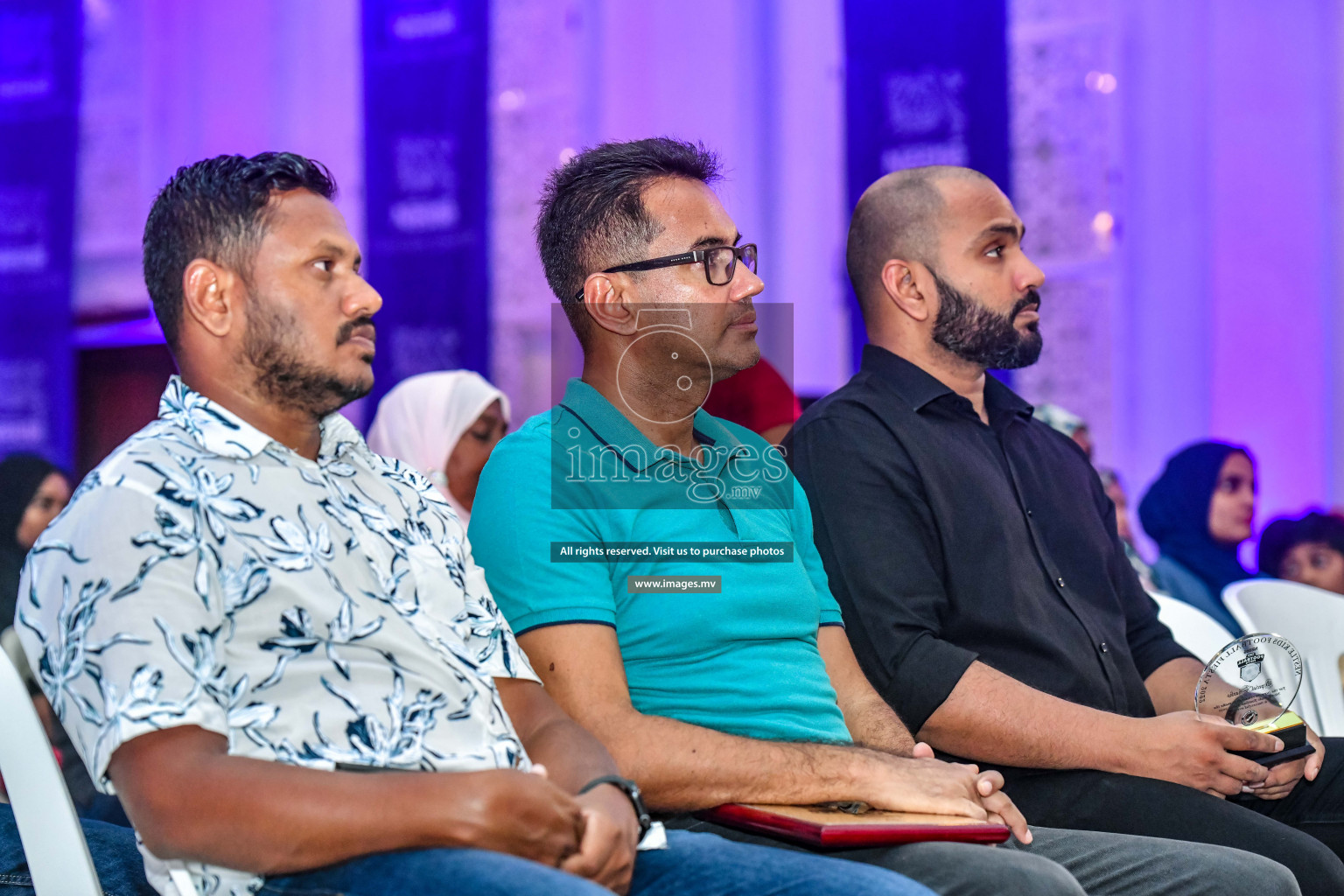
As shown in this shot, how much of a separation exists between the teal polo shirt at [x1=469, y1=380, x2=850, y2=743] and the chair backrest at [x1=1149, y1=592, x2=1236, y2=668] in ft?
3.79

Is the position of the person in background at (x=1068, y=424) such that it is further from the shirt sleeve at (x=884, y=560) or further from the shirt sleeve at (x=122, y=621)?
the shirt sleeve at (x=122, y=621)

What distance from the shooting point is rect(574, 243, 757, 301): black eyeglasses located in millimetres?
1738

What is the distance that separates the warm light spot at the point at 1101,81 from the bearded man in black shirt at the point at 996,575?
2.38m

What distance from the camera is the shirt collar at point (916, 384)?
6.65 feet

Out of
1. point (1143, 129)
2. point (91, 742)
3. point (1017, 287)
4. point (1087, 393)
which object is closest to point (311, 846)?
point (91, 742)

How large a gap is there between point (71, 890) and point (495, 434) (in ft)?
7.94

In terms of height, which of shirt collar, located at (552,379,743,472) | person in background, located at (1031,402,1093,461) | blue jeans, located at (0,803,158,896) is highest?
shirt collar, located at (552,379,743,472)

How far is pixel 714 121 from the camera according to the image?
447 centimetres

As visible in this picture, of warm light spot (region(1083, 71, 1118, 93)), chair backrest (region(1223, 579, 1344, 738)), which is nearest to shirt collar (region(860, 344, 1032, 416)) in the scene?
chair backrest (region(1223, 579, 1344, 738))

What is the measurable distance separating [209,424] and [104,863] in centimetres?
56

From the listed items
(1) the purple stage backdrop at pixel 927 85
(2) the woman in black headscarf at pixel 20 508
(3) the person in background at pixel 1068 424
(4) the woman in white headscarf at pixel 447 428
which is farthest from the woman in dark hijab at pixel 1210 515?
(2) the woman in black headscarf at pixel 20 508

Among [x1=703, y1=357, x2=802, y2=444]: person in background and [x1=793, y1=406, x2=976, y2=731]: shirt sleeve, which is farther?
[x1=703, y1=357, x2=802, y2=444]: person in background

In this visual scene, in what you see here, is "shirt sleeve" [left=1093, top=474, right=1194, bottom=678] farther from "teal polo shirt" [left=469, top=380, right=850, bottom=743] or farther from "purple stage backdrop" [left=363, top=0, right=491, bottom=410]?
"purple stage backdrop" [left=363, top=0, right=491, bottom=410]

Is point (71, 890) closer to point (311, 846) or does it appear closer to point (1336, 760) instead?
point (311, 846)
